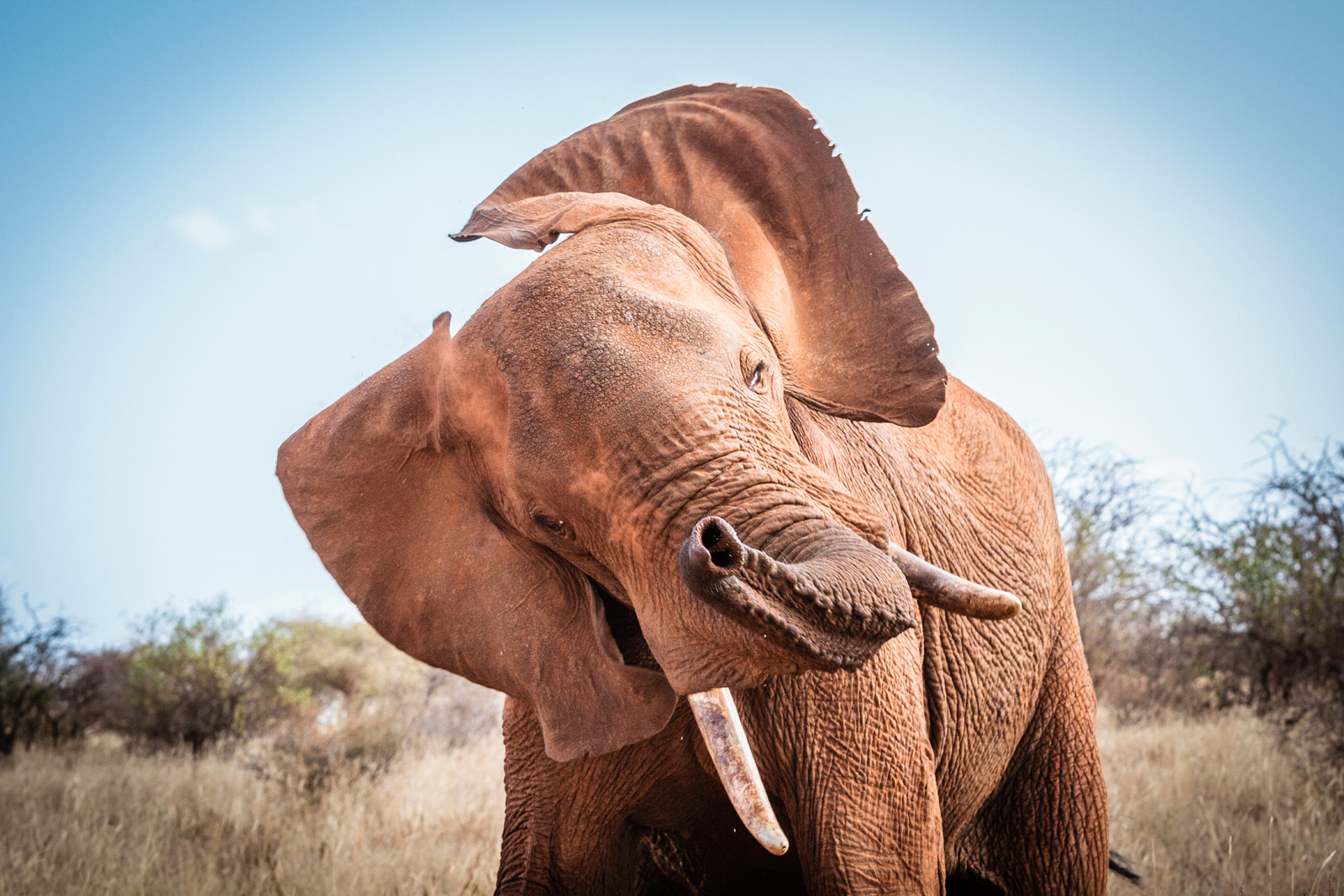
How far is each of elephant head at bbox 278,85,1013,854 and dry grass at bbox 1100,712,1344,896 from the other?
2.78 meters

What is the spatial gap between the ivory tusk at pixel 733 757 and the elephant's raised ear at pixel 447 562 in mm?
99

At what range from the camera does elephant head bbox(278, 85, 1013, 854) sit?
2127 mm

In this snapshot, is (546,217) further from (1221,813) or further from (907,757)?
(1221,813)

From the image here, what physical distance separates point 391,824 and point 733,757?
471cm

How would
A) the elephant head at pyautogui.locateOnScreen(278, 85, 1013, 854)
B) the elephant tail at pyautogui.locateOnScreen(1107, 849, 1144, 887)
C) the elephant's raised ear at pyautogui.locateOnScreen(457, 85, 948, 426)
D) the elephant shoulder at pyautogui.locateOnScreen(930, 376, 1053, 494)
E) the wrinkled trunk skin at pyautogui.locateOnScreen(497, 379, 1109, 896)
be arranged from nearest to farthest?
the elephant head at pyautogui.locateOnScreen(278, 85, 1013, 854) < the wrinkled trunk skin at pyautogui.locateOnScreen(497, 379, 1109, 896) < the elephant's raised ear at pyautogui.locateOnScreen(457, 85, 948, 426) < the elephant shoulder at pyautogui.locateOnScreen(930, 376, 1053, 494) < the elephant tail at pyautogui.locateOnScreen(1107, 849, 1144, 887)

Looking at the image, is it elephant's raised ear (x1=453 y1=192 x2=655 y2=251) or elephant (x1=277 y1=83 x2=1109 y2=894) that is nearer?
elephant (x1=277 y1=83 x2=1109 y2=894)

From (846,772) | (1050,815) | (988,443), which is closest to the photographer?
(846,772)

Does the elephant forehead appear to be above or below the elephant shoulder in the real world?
above

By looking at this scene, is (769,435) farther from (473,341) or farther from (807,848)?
(807,848)

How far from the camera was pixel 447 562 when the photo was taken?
9.71ft

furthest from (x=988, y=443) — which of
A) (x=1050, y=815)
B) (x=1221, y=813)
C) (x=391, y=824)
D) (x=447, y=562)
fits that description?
(x=391, y=824)

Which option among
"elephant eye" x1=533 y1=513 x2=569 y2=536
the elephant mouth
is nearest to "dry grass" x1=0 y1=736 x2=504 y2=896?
"elephant eye" x1=533 y1=513 x2=569 y2=536

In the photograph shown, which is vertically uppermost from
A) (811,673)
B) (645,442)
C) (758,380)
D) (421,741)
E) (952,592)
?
(758,380)

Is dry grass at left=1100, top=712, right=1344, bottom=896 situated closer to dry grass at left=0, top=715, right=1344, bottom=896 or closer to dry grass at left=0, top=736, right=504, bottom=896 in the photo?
dry grass at left=0, top=715, right=1344, bottom=896
